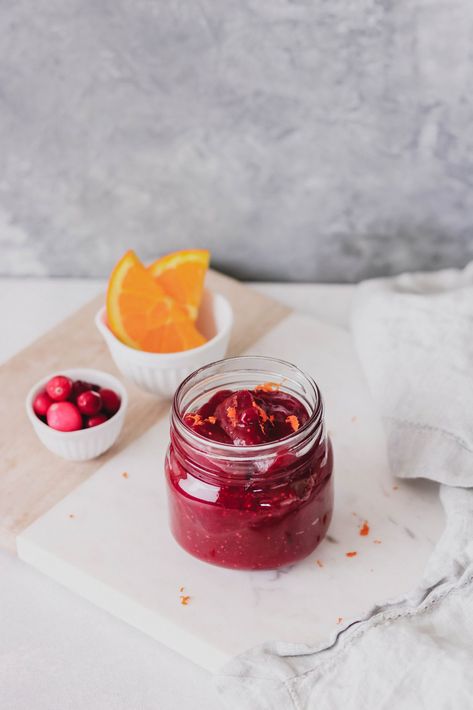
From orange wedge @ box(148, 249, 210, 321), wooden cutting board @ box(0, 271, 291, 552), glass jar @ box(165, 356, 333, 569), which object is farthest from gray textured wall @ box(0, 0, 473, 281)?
glass jar @ box(165, 356, 333, 569)

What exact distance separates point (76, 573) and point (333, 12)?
2.89ft

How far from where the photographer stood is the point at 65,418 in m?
1.20

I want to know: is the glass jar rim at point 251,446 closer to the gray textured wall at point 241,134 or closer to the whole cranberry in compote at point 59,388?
the whole cranberry in compote at point 59,388

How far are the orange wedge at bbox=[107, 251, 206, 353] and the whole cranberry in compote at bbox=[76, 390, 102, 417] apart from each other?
127mm

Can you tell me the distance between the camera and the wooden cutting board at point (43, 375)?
1.18 m

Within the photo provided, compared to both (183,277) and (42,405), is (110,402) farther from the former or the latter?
(183,277)

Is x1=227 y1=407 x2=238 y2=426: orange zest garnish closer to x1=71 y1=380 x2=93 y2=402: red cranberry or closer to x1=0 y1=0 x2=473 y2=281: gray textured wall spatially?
x1=71 y1=380 x2=93 y2=402: red cranberry

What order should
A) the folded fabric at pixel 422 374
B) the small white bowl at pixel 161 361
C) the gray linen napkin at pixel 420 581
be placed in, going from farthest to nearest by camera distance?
the small white bowl at pixel 161 361 → the folded fabric at pixel 422 374 → the gray linen napkin at pixel 420 581

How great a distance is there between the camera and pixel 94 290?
1.67m

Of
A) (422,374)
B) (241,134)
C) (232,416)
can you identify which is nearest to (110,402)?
(232,416)

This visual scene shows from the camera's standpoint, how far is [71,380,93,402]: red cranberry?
124 cm

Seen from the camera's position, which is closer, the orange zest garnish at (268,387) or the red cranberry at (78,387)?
the orange zest garnish at (268,387)

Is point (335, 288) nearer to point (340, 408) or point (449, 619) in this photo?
point (340, 408)

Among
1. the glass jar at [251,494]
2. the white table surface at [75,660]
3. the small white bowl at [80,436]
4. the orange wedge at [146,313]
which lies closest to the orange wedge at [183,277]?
the orange wedge at [146,313]
